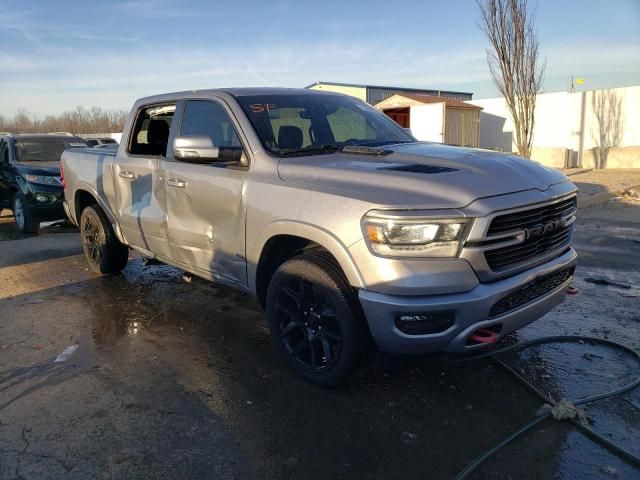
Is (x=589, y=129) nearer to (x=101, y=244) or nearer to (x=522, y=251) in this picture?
(x=101, y=244)

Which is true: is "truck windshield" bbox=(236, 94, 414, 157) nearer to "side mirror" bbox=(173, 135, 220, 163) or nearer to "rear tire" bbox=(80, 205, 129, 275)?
"side mirror" bbox=(173, 135, 220, 163)

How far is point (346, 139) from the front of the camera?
4184 millimetres

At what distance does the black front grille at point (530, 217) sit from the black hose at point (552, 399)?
3.50ft

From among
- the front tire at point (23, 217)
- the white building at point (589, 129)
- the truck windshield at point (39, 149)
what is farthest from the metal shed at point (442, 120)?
the front tire at point (23, 217)

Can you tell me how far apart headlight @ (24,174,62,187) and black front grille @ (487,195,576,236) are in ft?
27.1

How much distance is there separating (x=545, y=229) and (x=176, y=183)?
2.85 metres

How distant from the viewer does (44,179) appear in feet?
29.0

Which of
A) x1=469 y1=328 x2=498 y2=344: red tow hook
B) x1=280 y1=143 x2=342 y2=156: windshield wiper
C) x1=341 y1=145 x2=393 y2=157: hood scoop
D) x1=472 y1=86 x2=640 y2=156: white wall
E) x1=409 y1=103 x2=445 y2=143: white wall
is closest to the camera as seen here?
x1=469 y1=328 x2=498 y2=344: red tow hook

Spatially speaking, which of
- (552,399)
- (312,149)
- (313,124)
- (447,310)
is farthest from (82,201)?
(552,399)

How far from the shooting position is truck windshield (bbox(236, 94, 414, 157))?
3.83 metres

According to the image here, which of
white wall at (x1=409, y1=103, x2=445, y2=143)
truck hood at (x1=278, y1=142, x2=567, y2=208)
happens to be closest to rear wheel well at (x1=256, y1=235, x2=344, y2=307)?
truck hood at (x1=278, y1=142, x2=567, y2=208)

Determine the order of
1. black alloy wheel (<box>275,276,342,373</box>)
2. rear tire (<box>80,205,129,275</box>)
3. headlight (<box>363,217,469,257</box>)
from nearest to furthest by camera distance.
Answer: headlight (<box>363,217,469,257</box>) < black alloy wheel (<box>275,276,342,373</box>) < rear tire (<box>80,205,129,275</box>)

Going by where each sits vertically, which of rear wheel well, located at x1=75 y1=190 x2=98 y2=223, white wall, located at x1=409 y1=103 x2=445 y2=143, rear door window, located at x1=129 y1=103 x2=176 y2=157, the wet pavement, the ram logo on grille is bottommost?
the wet pavement

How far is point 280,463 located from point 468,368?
1.61 m
